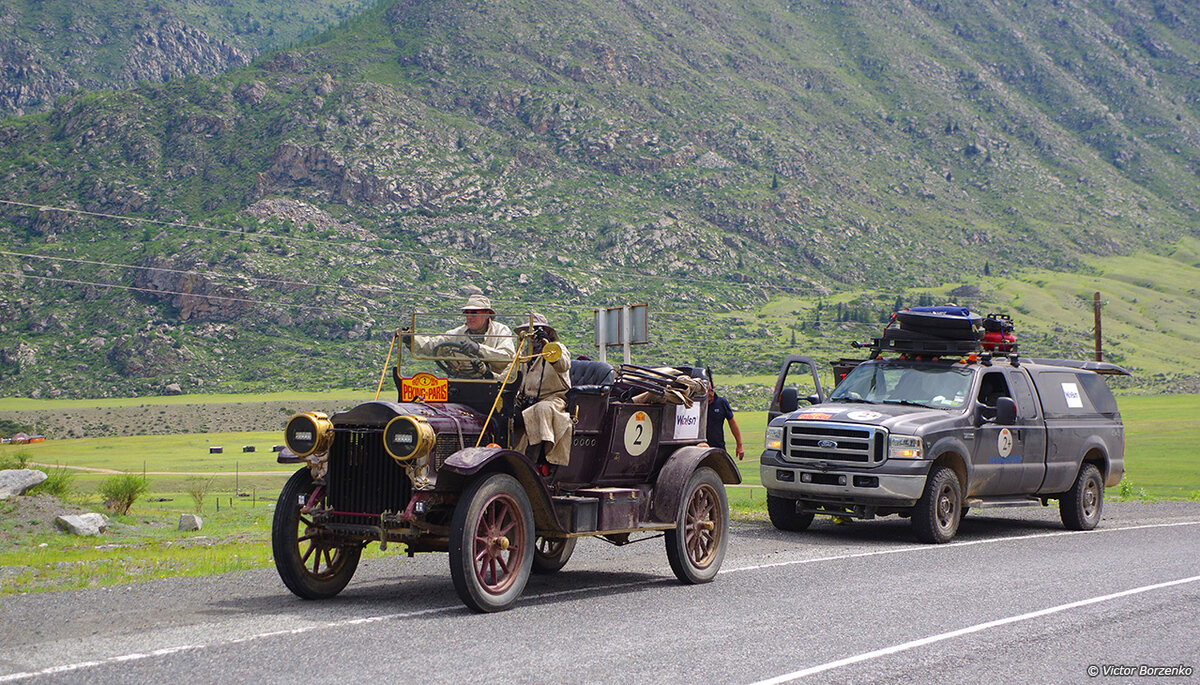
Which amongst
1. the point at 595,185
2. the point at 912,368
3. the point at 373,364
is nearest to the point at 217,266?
the point at 373,364

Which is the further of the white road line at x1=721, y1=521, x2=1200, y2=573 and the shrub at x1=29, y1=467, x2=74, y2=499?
the shrub at x1=29, y1=467, x2=74, y2=499

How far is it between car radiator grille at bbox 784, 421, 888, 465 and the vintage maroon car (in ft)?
14.7

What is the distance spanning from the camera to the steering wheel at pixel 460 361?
10.6 metres

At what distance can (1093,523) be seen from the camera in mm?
18375

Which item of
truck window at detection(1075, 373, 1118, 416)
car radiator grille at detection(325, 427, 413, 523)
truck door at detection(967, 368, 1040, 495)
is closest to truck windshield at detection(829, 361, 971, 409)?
truck door at detection(967, 368, 1040, 495)

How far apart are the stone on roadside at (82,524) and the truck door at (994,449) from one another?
16.7 metres

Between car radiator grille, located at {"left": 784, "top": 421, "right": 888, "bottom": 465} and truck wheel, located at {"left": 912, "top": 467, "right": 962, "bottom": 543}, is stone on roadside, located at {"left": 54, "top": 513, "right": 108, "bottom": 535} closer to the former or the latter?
car radiator grille, located at {"left": 784, "top": 421, "right": 888, "bottom": 465}

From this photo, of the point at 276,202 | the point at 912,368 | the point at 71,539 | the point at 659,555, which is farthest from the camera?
the point at 276,202

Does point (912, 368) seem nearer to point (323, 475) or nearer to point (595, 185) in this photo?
point (323, 475)

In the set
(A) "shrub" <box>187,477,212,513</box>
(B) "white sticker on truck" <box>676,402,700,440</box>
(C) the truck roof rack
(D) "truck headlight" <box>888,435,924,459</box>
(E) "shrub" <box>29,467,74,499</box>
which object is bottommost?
(A) "shrub" <box>187,477,212,513</box>

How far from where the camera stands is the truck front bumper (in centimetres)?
1520

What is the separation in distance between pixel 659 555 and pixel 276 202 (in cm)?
16221

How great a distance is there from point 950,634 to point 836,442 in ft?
22.2

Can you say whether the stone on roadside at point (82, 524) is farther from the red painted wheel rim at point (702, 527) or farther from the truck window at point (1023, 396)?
the truck window at point (1023, 396)
